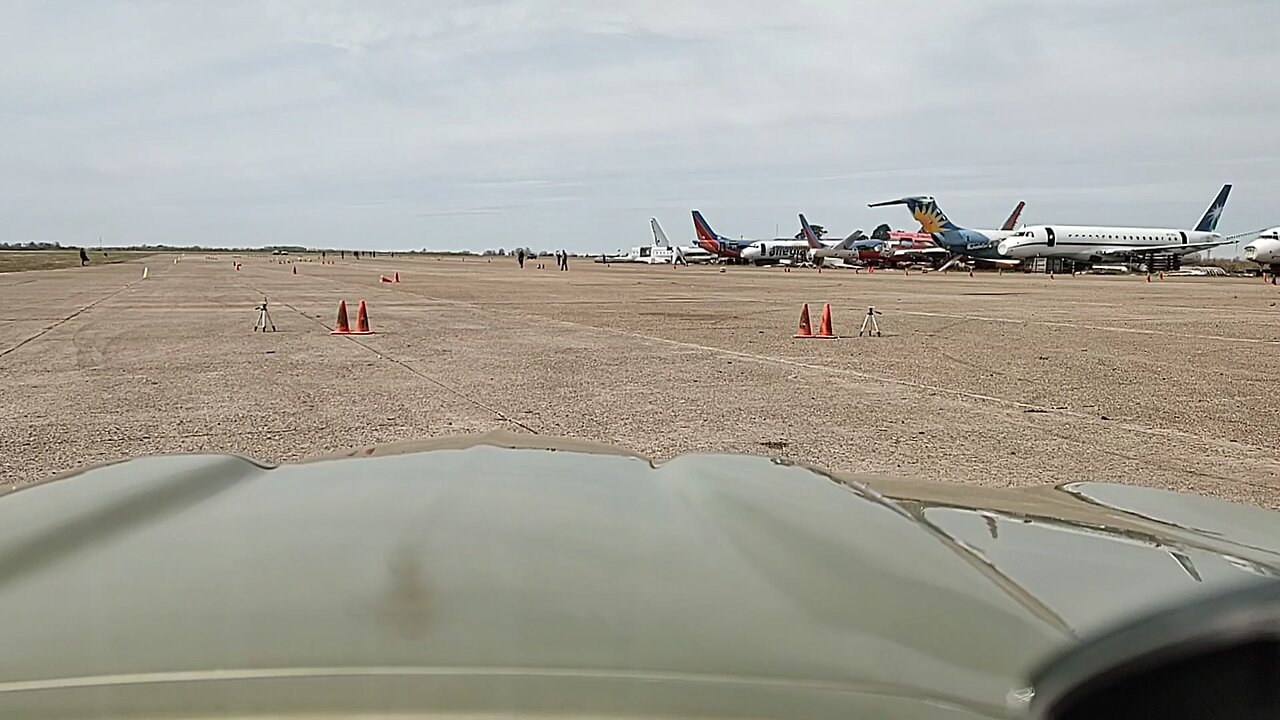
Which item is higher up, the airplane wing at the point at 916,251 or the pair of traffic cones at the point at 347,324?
the pair of traffic cones at the point at 347,324

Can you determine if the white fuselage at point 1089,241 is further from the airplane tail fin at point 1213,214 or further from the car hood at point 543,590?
the car hood at point 543,590

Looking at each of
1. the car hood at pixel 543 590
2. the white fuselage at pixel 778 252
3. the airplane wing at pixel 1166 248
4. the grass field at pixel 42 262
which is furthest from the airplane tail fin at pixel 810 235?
the car hood at pixel 543 590

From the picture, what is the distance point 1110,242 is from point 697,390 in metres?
64.3

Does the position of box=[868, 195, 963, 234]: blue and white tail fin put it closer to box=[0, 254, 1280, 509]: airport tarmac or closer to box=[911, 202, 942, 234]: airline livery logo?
box=[911, 202, 942, 234]: airline livery logo

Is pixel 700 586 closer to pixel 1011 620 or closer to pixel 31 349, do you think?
pixel 1011 620

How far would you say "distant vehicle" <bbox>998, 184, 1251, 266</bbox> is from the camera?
6519cm

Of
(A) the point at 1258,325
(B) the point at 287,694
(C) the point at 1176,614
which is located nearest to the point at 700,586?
(B) the point at 287,694

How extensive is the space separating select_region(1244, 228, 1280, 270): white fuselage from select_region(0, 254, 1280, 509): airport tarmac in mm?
26713

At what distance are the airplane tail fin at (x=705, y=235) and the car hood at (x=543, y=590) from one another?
9734 centimetres

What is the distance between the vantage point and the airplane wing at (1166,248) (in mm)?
67812

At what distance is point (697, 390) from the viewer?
34.9ft

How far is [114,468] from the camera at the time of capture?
2.30 m

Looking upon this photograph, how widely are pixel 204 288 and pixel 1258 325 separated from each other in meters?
31.4

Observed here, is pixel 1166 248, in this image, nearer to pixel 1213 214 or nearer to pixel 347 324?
pixel 1213 214
